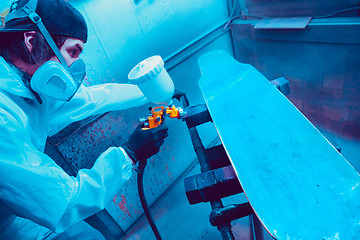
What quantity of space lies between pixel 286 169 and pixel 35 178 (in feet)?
2.75

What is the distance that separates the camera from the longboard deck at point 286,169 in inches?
23.2

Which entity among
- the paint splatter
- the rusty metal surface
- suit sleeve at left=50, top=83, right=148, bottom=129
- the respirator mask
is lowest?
the paint splatter

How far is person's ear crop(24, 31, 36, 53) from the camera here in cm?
77

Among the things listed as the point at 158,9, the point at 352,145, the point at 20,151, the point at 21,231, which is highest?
the point at 158,9

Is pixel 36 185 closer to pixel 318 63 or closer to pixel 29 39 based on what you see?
pixel 29 39

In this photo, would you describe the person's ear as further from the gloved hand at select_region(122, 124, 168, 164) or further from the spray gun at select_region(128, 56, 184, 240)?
the gloved hand at select_region(122, 124, 168, 164)

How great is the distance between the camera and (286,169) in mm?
708

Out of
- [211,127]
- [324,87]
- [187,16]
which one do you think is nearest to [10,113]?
[187,16]

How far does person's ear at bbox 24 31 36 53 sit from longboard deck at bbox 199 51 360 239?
30.7 inches

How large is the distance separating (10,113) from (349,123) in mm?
2079

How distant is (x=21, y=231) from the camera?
93 cm

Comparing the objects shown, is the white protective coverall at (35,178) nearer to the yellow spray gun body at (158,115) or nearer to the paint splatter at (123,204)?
the yellow spray gun body at (158,115)

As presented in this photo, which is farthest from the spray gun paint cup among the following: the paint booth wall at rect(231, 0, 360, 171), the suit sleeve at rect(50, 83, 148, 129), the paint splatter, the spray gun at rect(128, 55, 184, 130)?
the paint booth wall at rect(231, 0, 360, 171)

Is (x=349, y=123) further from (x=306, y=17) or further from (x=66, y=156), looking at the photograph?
(x=66, y=156)
